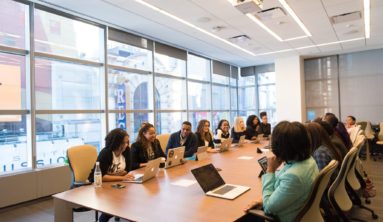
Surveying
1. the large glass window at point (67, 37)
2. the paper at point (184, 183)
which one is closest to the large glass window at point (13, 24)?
the large glass window at point (67, 37)

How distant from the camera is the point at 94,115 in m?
5.15

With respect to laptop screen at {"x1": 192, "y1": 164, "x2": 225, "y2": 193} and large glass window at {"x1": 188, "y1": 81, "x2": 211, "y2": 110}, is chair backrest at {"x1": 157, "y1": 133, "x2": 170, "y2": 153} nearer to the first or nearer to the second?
laptop screen at {"x1": 192, "y1": 164, "x2": 225, "y2": 193}

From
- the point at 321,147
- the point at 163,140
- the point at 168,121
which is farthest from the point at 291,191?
the point at 168,121

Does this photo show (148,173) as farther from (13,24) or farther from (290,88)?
(290,88)

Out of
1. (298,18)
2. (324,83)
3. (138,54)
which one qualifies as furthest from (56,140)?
(324,83)

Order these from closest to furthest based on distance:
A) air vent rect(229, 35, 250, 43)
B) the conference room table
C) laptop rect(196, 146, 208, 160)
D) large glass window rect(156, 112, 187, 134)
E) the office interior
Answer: the conference room table < laptop rect(196, 146, 208, 160) < the office interior < air vent rect(229, 35, 250, 43) < large glass window rect(156, 112, 187, 134)

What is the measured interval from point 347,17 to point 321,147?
3529 mm

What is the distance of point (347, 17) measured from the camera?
16.0 ft

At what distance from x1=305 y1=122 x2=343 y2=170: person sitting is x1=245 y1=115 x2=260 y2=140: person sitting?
3.40 metres

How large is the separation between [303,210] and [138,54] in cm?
508

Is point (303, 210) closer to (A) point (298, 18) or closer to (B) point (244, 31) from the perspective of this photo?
(A) point (298, 18)

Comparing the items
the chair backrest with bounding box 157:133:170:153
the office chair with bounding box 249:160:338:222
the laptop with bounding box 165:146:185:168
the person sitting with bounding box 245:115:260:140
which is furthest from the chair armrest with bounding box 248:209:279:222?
the person sitting with bounding box 245:115:260:140

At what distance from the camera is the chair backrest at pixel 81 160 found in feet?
9.53

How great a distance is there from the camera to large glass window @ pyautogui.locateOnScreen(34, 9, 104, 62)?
4.39m
